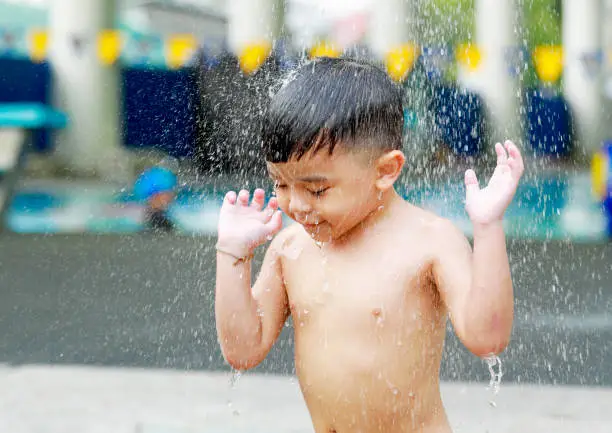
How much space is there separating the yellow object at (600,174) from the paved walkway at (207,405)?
4.72m

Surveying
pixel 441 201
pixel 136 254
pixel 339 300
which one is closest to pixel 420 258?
pixel 339 300

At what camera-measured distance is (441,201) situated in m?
8.52

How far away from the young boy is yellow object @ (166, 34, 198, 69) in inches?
288

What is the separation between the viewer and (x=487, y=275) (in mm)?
1734

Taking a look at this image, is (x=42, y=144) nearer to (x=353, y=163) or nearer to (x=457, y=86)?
(x=457, y=86)

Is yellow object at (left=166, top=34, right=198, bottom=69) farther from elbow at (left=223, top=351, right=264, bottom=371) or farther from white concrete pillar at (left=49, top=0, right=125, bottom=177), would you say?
elbow at (left=223, top=351, right=264, bottom=371)

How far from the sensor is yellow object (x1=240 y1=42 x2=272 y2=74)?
28.4 feet

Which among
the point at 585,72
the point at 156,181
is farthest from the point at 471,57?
the point at 156,181

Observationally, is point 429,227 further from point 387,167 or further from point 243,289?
point 243,289

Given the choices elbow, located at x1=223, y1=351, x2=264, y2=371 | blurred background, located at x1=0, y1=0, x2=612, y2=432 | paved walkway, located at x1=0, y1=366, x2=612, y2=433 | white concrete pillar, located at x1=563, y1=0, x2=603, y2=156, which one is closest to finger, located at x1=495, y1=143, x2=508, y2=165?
elbow, located at x1=223, y1=351, x2=264, y2=371

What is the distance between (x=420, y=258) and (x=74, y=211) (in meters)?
8.10

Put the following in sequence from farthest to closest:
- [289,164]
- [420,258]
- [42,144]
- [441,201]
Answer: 1. [42,144]
2. [441,201]
3. [420,258]
4. [289,164]

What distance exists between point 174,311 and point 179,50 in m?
4.22

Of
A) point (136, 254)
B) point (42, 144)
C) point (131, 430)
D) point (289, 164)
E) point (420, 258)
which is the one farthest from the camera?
point (42, 144)
